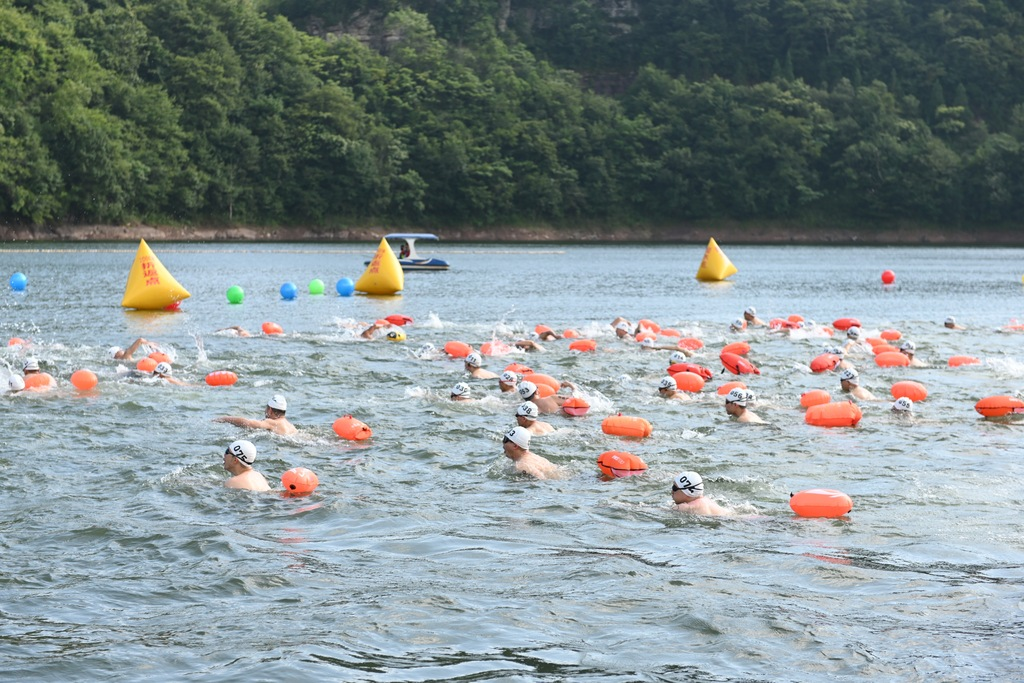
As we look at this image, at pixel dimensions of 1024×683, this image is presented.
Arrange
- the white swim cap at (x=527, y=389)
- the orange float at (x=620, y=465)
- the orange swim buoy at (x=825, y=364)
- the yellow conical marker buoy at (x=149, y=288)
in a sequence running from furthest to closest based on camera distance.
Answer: the yellow conical marker buoy at (x=149, y=288) < the orange swim buoy at (x=825, y=364) < the white swim cap at (x=527, y=389) < the orange float at (x=620, y=465)

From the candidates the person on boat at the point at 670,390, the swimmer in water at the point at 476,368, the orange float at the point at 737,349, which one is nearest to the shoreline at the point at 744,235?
the orange float at the point at 737,349

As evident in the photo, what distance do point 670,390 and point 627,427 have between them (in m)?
3.35

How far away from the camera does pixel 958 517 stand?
41.1ft

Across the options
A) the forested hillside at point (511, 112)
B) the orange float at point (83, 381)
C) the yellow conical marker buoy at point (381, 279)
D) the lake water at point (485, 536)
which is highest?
the forested hillside at point (511, 112)

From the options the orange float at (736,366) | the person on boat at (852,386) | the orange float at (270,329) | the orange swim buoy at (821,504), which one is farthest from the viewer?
the orange float at (270,329)

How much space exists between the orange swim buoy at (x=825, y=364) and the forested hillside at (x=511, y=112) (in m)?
53.3

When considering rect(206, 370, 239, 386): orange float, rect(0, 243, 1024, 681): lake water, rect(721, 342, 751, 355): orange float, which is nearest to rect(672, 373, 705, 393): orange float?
rect(0, 243, 1024, 681): lake water

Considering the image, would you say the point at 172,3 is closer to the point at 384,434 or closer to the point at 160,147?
the point at 160,147

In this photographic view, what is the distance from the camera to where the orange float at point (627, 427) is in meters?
16.0

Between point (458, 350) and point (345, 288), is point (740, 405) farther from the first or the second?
point (345, 288)

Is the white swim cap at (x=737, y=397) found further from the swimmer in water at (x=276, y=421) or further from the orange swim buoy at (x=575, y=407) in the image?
the swimmer in water at (x=276, y=421)

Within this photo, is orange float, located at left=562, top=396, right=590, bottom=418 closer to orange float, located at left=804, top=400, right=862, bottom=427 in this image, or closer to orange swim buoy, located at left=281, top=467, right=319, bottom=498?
orange float, located at left=804, top=400, right=862, bottom=427

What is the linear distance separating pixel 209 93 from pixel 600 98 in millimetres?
32208

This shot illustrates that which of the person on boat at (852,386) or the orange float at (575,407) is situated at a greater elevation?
the person on boat at (852,386)
